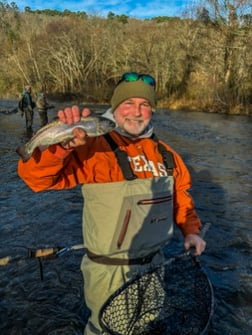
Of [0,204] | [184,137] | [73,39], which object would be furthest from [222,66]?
[0,204]

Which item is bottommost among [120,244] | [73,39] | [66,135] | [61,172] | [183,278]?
[183,278]

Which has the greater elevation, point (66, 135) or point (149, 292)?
point (66, 135)

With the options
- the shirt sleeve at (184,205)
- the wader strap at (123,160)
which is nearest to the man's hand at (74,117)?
the wader strap at (123,160)

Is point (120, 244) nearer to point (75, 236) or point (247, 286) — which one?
point (247, 286)

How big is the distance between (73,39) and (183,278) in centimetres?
4872

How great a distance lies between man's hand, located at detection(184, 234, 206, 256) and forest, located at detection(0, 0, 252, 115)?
25.3 m

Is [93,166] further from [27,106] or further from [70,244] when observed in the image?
[27,106]

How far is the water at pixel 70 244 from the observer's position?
471 cm

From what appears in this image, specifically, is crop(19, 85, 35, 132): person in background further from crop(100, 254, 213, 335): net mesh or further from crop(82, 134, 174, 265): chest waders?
crop(82, 134, 174, 265): chest waders

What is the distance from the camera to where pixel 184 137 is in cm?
1772

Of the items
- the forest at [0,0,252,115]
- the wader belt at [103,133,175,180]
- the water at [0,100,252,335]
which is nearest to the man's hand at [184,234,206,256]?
the wader belt at [103,133,175,180]

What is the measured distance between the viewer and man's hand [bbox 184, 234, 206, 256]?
3.21m

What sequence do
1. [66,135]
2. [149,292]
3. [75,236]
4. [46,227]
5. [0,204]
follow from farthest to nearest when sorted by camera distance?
1. [0,204]
2. [46,227]
3. [75,236]
4. [149,292]
5. [66,135]

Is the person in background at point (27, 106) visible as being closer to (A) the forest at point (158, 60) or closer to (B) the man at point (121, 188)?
(A) the forest at point (158, 60)
